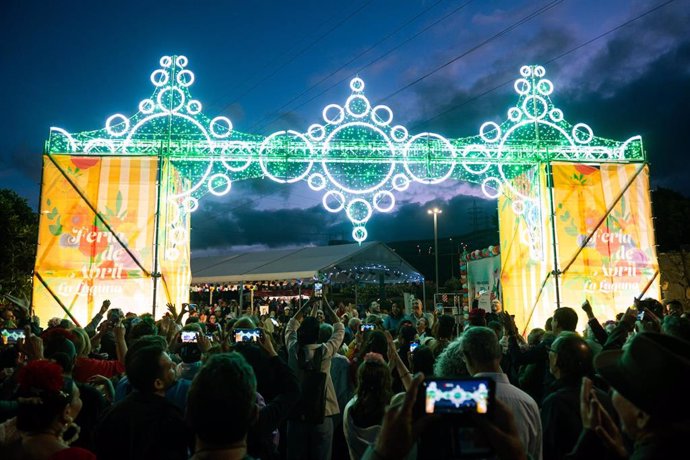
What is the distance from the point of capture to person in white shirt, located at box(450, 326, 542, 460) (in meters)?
2.89

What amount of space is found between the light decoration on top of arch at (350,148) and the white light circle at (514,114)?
0.03m

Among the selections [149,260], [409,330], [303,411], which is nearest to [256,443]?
[303,411]

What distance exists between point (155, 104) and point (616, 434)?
43.0 feet

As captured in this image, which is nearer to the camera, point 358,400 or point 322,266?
point 358,400

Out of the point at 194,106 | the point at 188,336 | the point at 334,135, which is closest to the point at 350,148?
the point at 334,135

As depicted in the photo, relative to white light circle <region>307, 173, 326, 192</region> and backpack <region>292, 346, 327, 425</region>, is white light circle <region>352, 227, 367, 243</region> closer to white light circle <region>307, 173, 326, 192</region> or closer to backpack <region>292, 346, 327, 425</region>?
white light circle <region>307, 173, 326, 192</region>

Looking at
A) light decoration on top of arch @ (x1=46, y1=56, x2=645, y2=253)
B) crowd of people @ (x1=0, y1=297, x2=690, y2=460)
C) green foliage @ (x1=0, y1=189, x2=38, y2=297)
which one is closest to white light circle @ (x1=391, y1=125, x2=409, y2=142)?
light decoration on top of arch @ (x1=46, y1=56, x2=645, y2=253)

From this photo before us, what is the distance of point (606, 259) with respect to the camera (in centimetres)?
1391

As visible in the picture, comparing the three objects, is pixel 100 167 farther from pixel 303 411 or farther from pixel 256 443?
pixel 256 443

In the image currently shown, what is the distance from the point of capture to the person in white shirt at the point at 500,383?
2891mm

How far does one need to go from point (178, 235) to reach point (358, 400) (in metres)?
10.9

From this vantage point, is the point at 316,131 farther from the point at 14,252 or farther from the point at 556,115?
the point at 14,252

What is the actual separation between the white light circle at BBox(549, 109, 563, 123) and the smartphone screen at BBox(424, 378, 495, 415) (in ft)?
44.9

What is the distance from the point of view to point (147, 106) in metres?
13.3
